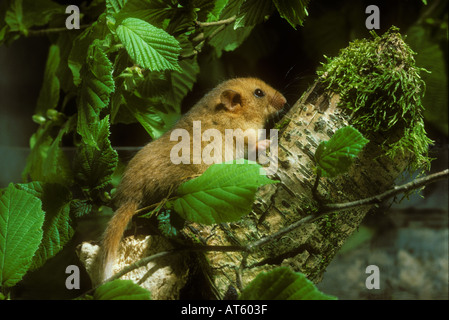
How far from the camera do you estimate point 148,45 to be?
856 mm

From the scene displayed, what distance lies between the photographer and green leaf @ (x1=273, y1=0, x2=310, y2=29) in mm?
872

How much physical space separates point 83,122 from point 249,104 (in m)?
0.55

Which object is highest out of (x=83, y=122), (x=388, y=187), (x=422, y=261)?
(x=83, y=122)

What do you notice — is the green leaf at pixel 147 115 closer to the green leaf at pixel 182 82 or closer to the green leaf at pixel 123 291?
the green leaf at pixel 182 82

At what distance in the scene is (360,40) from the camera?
95 centimetres

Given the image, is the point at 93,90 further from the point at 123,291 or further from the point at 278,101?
the point at 278,101

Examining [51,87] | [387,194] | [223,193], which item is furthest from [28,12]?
[387,194]

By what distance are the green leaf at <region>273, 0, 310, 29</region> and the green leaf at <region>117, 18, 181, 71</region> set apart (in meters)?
0.25

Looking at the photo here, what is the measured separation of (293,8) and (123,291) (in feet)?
2.25

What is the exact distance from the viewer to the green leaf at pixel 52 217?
35.7 inches

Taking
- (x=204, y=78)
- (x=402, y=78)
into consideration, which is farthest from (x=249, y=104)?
(x=402, y=78)
